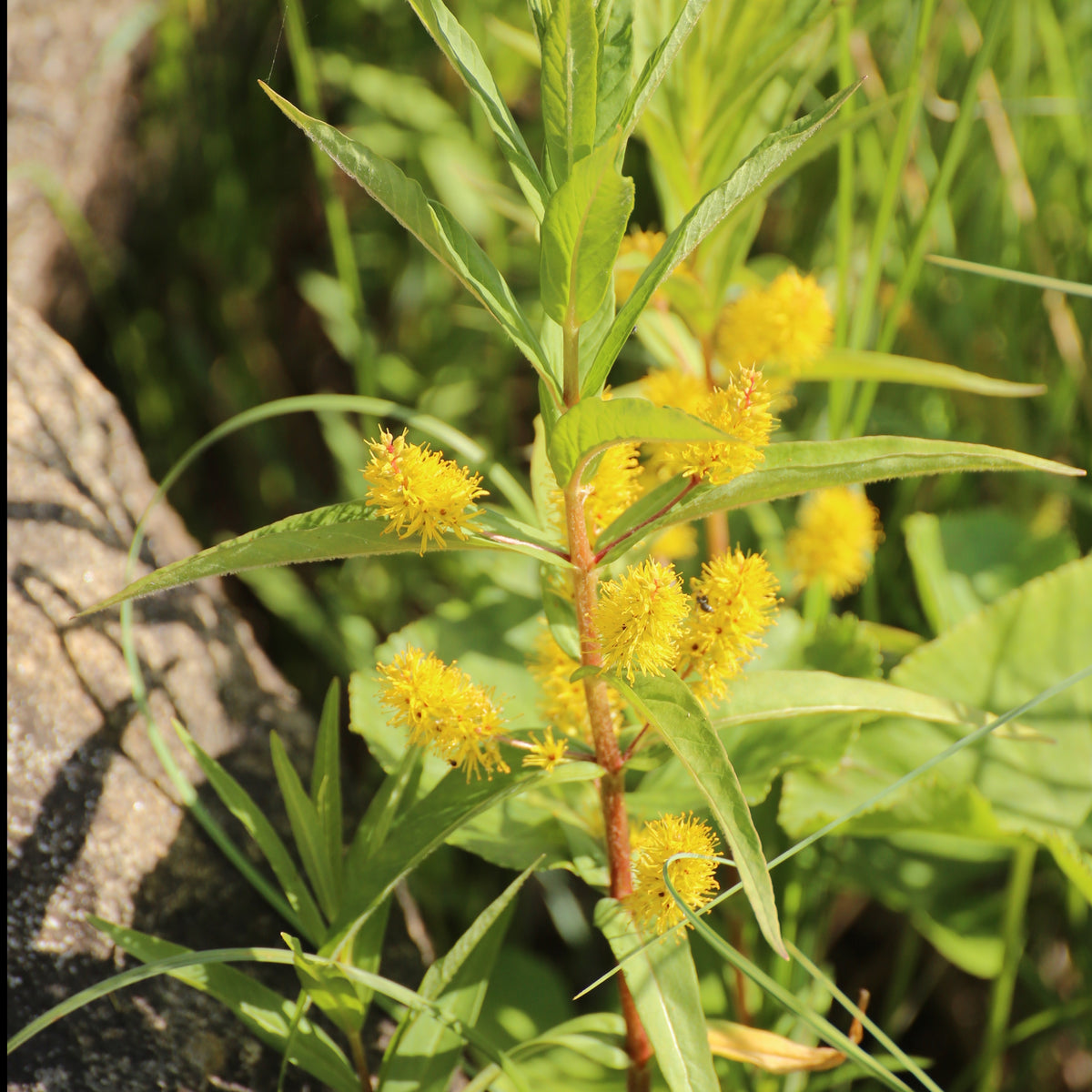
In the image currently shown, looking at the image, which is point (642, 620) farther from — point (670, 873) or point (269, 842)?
point (269, 842)

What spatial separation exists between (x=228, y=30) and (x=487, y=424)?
0.81m

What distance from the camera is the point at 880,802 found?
76 centimetres

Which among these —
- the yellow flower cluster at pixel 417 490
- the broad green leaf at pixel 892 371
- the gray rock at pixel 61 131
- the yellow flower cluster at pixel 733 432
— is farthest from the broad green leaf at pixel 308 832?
the gray rock at pixel 61 131

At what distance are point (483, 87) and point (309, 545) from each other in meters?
0.28

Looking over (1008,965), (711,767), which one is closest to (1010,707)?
(1008,965)

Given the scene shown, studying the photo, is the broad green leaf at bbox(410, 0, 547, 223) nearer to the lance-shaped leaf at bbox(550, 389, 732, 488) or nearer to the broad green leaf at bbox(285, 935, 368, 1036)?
the lance-shaped leaf at bbox(550, 389, 732, 488)

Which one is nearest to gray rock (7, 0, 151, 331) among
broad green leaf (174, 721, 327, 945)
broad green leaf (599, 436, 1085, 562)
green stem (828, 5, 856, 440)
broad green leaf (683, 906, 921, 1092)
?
broad green leaf (174, 721, 327, 945)

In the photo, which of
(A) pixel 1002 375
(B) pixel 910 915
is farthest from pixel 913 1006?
(A) pixel 1002 375

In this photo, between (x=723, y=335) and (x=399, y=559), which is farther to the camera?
(x=399, y=559)

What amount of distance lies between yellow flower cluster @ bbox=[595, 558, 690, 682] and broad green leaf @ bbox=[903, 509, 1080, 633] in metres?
0.67

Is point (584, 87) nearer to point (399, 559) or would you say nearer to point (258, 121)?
point (399, 559)

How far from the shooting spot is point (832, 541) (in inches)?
37.3

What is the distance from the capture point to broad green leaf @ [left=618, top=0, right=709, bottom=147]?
47 cm

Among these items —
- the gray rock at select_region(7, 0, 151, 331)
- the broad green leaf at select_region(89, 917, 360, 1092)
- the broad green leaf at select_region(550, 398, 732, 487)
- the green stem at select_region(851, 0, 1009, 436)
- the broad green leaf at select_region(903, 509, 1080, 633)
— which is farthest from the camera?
the gray rock at select_region(7, 0, 151, 331)
